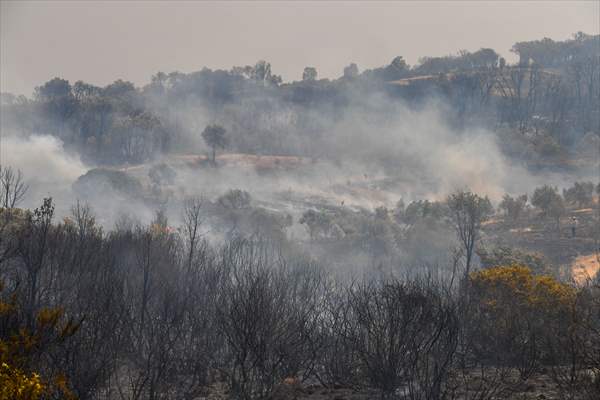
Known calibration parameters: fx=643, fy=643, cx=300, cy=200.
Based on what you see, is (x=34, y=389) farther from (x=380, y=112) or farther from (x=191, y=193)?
(x=380, y=112)

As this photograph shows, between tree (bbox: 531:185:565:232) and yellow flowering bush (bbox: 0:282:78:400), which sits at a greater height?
yellow flowering bush (bbox: 0:282:78:400)

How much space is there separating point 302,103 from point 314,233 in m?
92.5

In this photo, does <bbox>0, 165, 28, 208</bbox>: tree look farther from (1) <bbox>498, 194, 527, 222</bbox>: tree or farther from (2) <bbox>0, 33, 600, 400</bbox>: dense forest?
(1) <bbox>498, 194, 527, 222</bbox>: tree

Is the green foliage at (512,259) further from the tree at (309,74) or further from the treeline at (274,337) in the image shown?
the tree at (309,74)

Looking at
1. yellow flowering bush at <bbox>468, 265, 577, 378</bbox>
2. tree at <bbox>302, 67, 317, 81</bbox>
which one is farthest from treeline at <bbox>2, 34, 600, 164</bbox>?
yellow flowering bush at <bbox>468, 265, 577, 378</bbox>

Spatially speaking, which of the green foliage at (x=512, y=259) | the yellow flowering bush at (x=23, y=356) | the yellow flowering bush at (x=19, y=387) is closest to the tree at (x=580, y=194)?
the green foliage at (x=512, y=259)

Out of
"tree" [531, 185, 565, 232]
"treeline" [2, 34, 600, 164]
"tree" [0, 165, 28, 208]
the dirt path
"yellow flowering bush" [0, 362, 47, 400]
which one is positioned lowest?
the dirt path

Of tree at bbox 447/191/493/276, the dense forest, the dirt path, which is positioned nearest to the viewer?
the dense forest

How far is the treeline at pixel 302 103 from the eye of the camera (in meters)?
141

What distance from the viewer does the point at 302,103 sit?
6850 inches

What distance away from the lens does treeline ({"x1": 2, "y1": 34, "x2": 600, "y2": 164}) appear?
141250 mm

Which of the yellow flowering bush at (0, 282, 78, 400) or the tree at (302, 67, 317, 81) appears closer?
the yellow flowering bush at (0, 282, 78, 400)

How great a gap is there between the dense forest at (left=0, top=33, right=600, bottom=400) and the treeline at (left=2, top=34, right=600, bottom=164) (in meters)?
0.73

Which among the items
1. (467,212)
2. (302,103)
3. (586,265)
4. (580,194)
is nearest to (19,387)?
(467,212)
